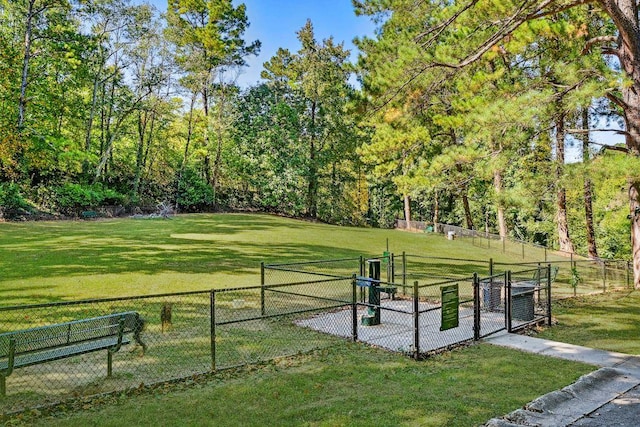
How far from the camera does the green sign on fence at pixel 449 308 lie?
781cm

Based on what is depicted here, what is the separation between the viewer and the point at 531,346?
27.1 feet

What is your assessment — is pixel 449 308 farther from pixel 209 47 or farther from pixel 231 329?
pixel 209 47

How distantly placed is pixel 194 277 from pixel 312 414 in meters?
9.35

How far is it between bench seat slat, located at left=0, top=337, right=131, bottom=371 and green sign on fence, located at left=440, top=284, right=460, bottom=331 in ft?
16.9

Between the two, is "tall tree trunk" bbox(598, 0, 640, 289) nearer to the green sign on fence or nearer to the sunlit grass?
the sunlit grass

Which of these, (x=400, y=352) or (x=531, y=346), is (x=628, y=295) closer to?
(x=531, y=346)

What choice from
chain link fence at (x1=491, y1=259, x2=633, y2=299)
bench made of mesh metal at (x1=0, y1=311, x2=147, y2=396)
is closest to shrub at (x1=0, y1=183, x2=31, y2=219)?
bench made of mesh metal at (x1=0, y1=311, x2=147, y2=396)

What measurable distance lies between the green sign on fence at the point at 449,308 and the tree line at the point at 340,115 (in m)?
6.60

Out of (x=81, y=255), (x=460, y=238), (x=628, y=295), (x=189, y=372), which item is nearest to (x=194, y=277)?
(x=81, y=255)

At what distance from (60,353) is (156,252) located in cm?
1228

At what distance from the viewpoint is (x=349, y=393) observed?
5.85m

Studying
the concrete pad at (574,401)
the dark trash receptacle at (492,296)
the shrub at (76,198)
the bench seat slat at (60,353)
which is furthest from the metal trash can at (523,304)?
the shrub at (76,198)

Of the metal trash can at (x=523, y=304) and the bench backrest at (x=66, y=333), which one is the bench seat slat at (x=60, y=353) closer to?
the bench backrest at (x=66, y=333)

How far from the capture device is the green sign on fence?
7.81 meters
